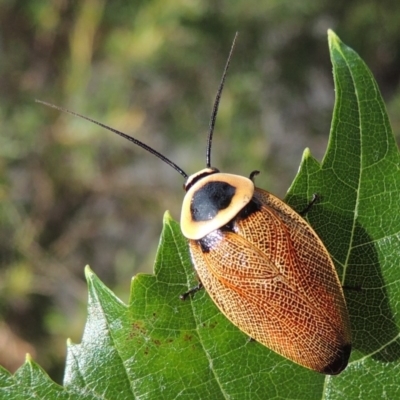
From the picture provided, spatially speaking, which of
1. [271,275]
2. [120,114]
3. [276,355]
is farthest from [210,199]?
[120,114]

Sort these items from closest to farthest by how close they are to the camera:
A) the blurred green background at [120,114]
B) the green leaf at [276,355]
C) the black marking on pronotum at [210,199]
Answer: the green leaf at [276,355] < the black marking on pronotum at [210,199] < the blurred green background at [120,114]

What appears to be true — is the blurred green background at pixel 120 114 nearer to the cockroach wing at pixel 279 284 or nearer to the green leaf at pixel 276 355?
the cockroach wing at pixel 279 284

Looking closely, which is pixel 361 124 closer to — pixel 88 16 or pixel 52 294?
pixel 88 16

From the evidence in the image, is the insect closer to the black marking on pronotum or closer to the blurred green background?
the black marking on pronotum

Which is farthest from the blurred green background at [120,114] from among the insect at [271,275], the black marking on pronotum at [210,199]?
the insect at [271,275]

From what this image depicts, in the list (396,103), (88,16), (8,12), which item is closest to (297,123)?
(396,103)
